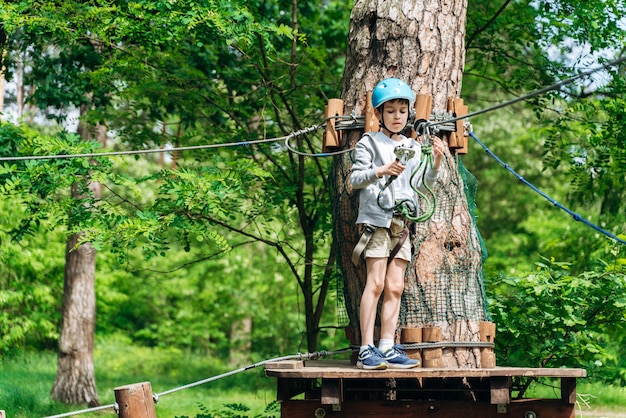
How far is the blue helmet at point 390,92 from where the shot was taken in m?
5.02

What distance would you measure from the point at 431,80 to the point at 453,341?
67.1 inches

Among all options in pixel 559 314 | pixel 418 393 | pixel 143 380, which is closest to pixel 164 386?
pixel 143 380

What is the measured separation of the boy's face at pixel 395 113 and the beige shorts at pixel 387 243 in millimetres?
547

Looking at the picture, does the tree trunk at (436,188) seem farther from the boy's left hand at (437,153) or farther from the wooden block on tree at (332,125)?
the boy's left hand at (437,153)

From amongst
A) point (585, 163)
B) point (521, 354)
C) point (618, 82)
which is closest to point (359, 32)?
point (521, 354)

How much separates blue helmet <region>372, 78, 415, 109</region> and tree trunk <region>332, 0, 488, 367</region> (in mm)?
491

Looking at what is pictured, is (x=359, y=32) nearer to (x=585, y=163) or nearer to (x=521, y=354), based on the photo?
(x=521, y=354)

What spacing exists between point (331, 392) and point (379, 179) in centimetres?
124

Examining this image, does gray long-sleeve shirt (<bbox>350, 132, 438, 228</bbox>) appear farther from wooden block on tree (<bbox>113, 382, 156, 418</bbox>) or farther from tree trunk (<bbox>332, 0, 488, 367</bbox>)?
wooden block on tree (<bbox>113, 382, 156, 418</bbox>)

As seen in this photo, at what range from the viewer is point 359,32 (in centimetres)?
591

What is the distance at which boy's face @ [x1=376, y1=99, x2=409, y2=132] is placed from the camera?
5.08 metres

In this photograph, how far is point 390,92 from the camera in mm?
5031

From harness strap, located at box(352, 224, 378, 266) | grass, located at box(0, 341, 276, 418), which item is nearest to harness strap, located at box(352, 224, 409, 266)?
harness strap, located at box(352, 224, 378, 266)

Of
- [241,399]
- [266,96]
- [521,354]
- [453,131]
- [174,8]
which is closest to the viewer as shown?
[453,131]
